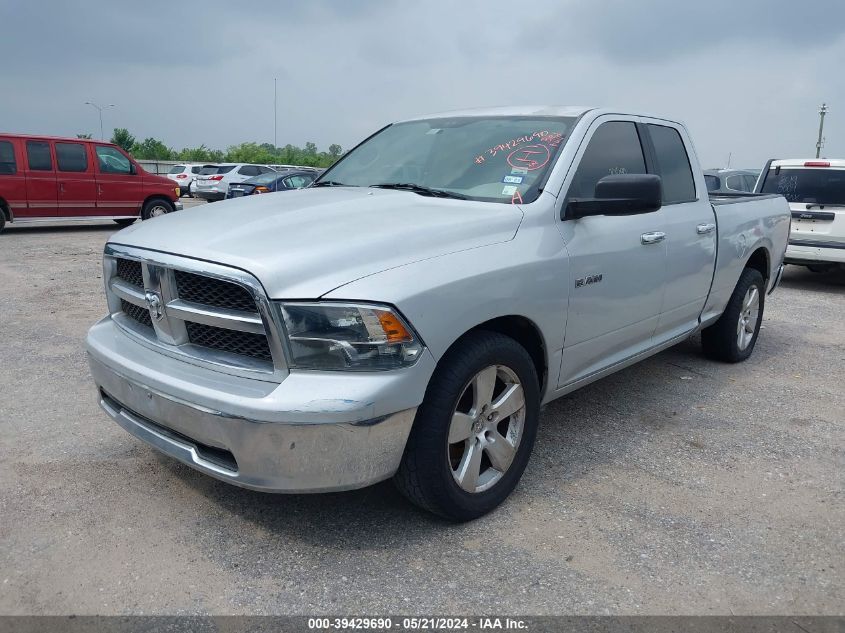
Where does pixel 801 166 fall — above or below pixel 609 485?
above

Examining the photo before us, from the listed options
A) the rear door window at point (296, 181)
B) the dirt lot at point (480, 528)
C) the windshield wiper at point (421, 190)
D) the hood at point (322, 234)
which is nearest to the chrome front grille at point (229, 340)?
the hood at point (322, 234)

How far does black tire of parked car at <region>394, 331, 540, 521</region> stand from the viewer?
8.77ft

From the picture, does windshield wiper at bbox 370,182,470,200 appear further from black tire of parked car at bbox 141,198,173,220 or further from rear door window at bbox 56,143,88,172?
black tire of parked car at bbox 141,198,173,220

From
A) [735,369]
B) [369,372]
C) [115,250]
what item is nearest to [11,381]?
[115,250]

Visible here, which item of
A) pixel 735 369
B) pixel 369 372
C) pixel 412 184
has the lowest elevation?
pixel 735 369

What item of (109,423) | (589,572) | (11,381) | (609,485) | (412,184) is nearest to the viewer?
(589,572)

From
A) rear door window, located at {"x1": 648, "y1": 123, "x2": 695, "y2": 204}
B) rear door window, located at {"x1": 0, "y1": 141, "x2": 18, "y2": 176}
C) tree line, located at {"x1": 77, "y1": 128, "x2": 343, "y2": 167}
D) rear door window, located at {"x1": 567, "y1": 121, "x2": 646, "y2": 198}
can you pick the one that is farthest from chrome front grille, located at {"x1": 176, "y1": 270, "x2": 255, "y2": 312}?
tree line, located at {"x1": 77, "y1": 128, "x2": 343, "y2": 167}

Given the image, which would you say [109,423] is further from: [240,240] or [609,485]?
[609,485]

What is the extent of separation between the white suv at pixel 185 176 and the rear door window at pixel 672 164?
24.3m

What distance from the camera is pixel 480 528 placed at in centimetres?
298

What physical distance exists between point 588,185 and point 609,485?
151cm

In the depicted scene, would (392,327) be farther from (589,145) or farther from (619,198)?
(589,145)

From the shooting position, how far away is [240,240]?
273 cm

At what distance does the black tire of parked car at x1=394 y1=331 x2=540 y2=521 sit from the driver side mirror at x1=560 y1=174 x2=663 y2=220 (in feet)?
2.55
